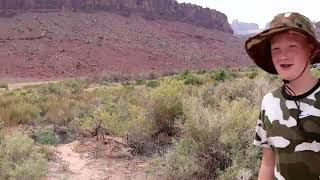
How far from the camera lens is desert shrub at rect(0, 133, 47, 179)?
5.60 metres

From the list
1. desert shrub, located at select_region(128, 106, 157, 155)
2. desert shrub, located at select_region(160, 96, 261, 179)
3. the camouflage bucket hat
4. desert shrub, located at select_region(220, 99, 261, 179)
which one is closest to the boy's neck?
the camouflage bucket hat

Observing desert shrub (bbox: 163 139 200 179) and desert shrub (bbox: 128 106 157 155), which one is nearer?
desert shrub (bbox: 163 139 200 179)

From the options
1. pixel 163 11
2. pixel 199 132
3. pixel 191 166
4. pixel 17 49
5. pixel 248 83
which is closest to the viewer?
pixel 191 166

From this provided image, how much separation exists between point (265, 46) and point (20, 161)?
4.73 m

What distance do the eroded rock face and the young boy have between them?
216 ft

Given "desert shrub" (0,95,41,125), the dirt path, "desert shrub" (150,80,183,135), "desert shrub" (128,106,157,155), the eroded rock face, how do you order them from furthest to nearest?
the eroded rock face, "desert shrub" (0,95,41,125), "desert shrub" (150,80,183,135), "desert shrub" (128,106,157,155), the dirt path

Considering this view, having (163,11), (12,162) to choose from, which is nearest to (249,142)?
(12,162)

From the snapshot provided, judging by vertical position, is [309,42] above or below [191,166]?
above

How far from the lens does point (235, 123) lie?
6.30 metres

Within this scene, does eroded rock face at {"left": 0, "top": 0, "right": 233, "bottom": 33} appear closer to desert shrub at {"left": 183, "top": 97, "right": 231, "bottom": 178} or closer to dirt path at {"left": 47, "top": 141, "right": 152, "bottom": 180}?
dirt path at {"left": 47, "top": 141, "right": 152, "bottom": 180}

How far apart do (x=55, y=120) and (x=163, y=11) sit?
7132 centimetres

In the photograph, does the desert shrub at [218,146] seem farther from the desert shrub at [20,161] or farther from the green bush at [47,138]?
the green bush at [47,138]

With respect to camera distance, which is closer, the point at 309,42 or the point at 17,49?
the point at 309,42

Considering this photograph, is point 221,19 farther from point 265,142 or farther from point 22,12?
point 265,142
